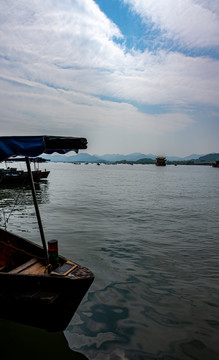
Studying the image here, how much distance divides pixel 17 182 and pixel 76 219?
28615 millimetres

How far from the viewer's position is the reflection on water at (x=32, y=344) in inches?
189

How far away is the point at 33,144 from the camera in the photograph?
219 inches

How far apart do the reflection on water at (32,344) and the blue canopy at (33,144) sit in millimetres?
4528

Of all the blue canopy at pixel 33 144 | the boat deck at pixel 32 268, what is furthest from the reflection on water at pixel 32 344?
the blue canopy at pixel 33 144

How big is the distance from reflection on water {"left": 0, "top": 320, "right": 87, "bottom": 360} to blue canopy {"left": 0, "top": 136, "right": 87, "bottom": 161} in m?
4.53

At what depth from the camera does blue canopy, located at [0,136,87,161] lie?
5520mm

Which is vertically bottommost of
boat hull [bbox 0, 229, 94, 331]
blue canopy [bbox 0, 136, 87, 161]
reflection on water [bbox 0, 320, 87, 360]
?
reflection on water [bbox 0, 320, 87, 360]

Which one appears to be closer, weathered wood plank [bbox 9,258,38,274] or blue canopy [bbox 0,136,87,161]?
blue canopy [bbox 0,136,87,161]

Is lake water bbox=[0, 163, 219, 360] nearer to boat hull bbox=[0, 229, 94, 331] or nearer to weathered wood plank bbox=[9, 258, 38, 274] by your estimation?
boat hull bbox=[0, 229, 94, 331]

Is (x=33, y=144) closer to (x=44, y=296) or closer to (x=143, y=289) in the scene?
(x=44, y=296)

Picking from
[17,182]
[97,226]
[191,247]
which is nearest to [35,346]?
[191,247]

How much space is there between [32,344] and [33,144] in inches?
193

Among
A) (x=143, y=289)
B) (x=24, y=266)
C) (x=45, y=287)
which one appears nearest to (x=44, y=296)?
(x=45, y=287)

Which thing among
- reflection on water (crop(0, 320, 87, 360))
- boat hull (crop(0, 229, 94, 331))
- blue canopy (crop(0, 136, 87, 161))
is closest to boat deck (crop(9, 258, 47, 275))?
boat hull (crop(0, 229, 94, 331))
